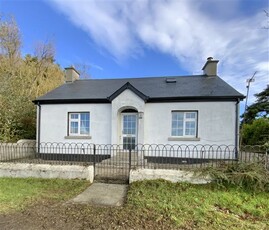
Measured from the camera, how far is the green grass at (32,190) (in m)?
5.48

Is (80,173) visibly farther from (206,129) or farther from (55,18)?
(55,18)

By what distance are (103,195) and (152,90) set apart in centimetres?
779

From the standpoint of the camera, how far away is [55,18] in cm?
1334

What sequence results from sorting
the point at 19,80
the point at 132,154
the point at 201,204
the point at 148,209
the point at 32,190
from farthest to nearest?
the point at 19,80
the point at 132,154
the point at 32,190
the point at 201,204
the point at 148,209

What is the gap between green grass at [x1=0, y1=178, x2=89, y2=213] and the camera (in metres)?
5.48

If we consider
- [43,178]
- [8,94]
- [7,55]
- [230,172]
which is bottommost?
[43,178]

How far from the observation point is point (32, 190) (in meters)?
6.48

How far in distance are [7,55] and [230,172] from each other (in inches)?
881

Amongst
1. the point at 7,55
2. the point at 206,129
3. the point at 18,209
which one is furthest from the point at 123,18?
the point at 7,55

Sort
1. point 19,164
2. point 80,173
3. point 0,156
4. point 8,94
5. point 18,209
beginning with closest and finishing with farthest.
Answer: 1. point 18,209
2. point 80,173
3. point 19,164
4. point 0,156
5. point 8,94

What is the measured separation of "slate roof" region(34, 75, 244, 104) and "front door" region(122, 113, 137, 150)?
1.39 m

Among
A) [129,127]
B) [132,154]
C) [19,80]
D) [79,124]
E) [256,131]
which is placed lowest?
[132,154]

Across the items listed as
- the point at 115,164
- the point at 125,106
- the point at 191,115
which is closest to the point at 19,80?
the point at 125,106

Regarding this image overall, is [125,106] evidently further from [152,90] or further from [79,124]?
[79,124]
